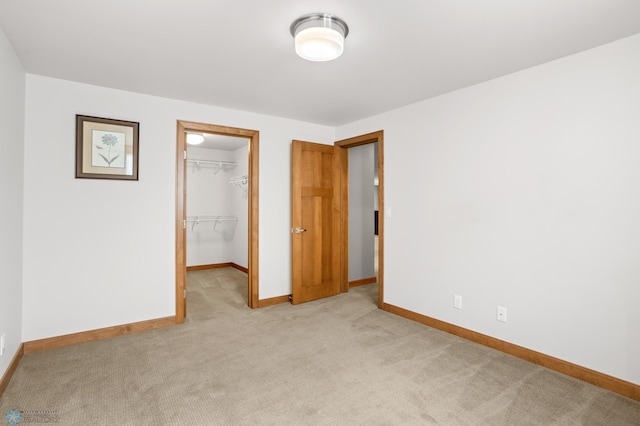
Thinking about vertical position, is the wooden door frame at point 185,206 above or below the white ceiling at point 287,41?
below

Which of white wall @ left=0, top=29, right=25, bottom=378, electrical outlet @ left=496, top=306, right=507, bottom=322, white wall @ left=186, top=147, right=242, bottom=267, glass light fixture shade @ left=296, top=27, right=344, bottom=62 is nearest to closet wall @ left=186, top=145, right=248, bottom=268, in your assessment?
white wall @ left=186, top=147, right=242, bottom=267

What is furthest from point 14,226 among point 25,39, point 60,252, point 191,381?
point 191,381

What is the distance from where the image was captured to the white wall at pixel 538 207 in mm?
2262

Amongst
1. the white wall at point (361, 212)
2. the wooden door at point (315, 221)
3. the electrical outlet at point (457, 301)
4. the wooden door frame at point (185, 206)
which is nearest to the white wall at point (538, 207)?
the electrical outlet at point (457, 301)

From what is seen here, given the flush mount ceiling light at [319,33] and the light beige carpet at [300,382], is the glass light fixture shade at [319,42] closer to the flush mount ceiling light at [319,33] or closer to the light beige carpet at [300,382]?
the flush mount ceiling light at [319,33]

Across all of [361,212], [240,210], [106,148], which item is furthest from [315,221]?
[240,210]

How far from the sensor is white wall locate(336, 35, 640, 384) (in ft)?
7.42

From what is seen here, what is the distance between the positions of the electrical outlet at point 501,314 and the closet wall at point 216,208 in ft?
14.7

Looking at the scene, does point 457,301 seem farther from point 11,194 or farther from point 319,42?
Answer: point 11,194

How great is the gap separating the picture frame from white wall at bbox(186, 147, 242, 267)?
3045mm

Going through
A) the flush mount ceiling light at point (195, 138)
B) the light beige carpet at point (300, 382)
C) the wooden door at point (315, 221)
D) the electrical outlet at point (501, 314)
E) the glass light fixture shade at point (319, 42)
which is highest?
the flush mount ceiling light at point (195, 138)

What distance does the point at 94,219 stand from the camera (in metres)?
3.12

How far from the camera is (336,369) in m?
2.54

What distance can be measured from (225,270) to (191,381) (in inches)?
166
